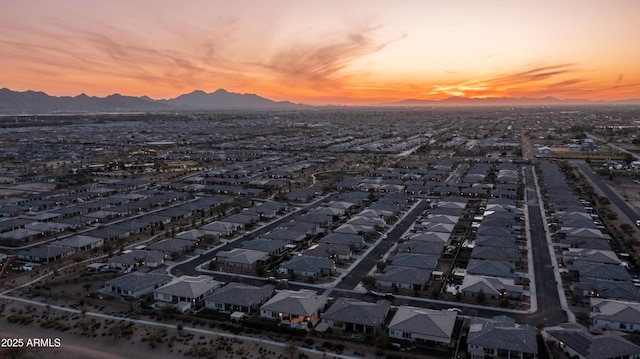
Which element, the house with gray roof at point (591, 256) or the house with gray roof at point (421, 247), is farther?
the house with gray roof at point (421, 247)

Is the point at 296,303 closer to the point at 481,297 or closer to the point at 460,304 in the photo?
the point at 460,304

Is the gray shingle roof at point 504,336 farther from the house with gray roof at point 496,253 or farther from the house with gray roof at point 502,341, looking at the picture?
A: the house with gray roof at point 496,253

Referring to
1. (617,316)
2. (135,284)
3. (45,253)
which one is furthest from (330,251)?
(45,253)

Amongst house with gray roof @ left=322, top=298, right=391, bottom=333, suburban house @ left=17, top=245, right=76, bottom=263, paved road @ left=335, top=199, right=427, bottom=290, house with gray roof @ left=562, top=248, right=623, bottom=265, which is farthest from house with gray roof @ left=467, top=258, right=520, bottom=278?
suburban house @ left=17, top=245, right=76, bottom=263

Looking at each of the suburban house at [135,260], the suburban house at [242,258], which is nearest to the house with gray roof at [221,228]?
the suburban house at [242,258]

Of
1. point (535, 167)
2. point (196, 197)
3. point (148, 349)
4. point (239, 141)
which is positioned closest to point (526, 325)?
point (148, 349)

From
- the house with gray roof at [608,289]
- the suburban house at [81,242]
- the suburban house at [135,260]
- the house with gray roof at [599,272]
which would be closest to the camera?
the house with gray roof at [608,289]
